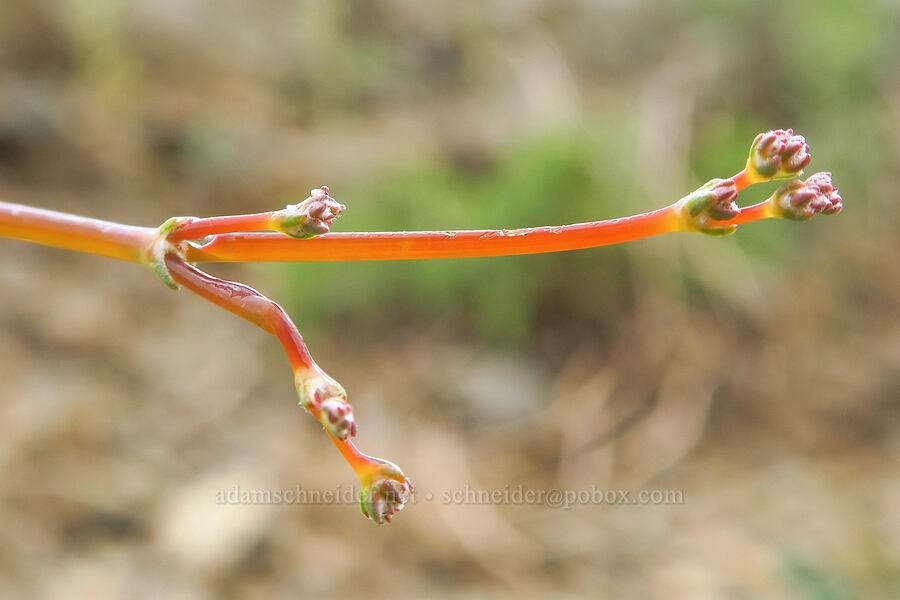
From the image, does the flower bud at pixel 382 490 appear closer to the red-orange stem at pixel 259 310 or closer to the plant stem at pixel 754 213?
the red-orange stem at pixel 259 310

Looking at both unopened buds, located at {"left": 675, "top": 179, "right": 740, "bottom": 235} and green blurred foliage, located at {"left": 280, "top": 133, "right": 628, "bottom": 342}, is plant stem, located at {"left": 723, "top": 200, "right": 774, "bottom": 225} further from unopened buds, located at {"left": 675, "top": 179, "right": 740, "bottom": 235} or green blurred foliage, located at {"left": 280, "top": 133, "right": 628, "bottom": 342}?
green blurred foliage, located at {"left": 280, "top": 133, "right": 628, "bottom": 342}

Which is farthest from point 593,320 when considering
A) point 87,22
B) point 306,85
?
point 87,22

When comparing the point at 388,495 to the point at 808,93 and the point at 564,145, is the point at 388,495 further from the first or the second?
the point at 808,93

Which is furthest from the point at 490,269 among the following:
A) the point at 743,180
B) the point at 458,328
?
the point at 743,180

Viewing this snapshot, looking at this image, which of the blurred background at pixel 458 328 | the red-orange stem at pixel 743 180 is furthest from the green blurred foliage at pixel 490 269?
the red-orange stem at pixel 743 180

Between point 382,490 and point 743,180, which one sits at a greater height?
point 743,180

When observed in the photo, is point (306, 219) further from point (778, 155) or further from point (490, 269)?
point (490, 269)
